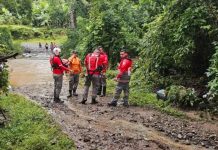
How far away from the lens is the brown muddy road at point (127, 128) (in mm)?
10141

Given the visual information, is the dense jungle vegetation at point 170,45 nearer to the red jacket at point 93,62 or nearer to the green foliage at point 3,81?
the green foliage at point 3,81

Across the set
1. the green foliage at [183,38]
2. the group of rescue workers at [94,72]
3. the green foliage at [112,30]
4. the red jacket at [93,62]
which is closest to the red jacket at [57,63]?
the group of rescue workers at [94,72]

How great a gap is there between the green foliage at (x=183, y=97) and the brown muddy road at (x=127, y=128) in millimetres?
921

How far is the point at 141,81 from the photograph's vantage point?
17859 millimetres

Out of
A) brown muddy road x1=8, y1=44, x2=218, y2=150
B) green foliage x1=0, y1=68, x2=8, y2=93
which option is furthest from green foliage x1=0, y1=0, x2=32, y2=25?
green foliage x1=0, y1=68, x2=8, y2=93

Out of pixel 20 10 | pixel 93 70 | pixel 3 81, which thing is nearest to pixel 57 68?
pixel 93 70

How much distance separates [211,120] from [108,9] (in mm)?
14623

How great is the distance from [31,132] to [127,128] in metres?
2.70

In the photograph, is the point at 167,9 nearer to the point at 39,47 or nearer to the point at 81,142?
the point at 81,142

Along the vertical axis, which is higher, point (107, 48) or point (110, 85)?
point (107, 48)

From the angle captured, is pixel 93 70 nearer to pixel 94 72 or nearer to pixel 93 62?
pixel 94 72

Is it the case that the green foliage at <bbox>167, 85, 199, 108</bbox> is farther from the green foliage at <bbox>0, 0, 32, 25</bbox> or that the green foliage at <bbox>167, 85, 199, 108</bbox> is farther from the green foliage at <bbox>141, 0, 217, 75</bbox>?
the green foliage at <bbox>0, 0, 32, 25</bbox>

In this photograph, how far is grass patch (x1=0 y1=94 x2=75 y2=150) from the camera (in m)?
9.36

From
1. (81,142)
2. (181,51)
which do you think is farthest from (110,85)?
(81,142)
